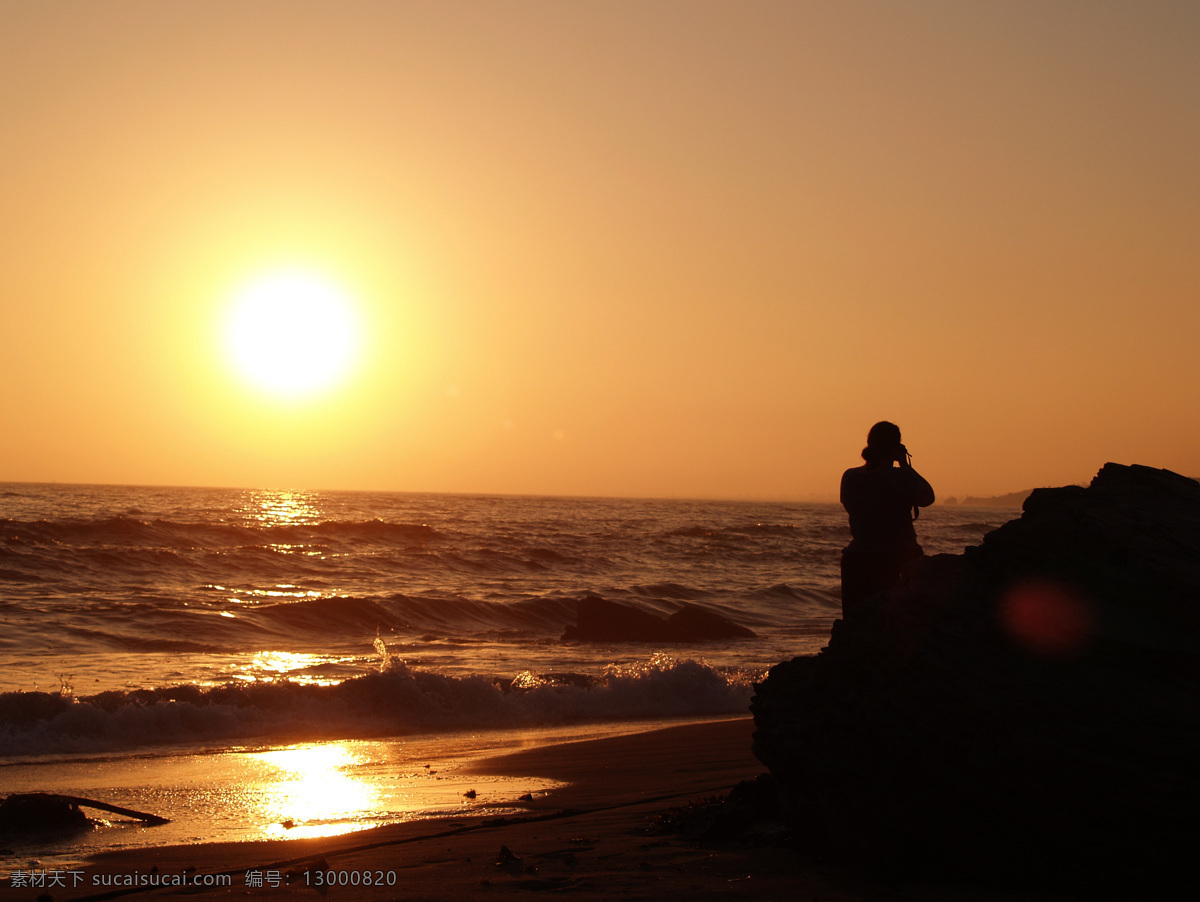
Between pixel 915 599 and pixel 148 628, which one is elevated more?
pixel 915 599

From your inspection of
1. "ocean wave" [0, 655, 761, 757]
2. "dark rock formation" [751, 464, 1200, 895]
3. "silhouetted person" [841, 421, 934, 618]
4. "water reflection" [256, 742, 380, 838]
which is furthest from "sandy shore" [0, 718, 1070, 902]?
"ocean wave" [0, 655, 761, 757]

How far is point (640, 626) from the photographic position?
17406 mm

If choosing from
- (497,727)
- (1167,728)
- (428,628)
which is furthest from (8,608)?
(1167,728)

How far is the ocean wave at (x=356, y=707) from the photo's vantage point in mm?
9227

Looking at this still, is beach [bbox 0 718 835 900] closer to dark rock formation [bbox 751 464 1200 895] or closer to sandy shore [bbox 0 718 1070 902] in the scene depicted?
sandy shore [bbox 0 718 1070 902]

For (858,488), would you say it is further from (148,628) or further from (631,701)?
(148,628)

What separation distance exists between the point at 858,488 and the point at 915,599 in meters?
0.87

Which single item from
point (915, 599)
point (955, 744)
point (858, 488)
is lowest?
point (955, 744)

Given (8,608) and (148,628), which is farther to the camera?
(8,608)

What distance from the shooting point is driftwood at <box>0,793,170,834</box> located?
5.63 m

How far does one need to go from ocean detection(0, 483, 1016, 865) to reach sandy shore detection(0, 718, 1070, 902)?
0.65 meters

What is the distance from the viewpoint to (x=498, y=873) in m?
4.41

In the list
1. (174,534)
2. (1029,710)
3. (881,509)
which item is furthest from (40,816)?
(174,534)

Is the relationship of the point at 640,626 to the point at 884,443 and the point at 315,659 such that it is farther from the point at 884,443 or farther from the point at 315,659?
the point at 884,443
